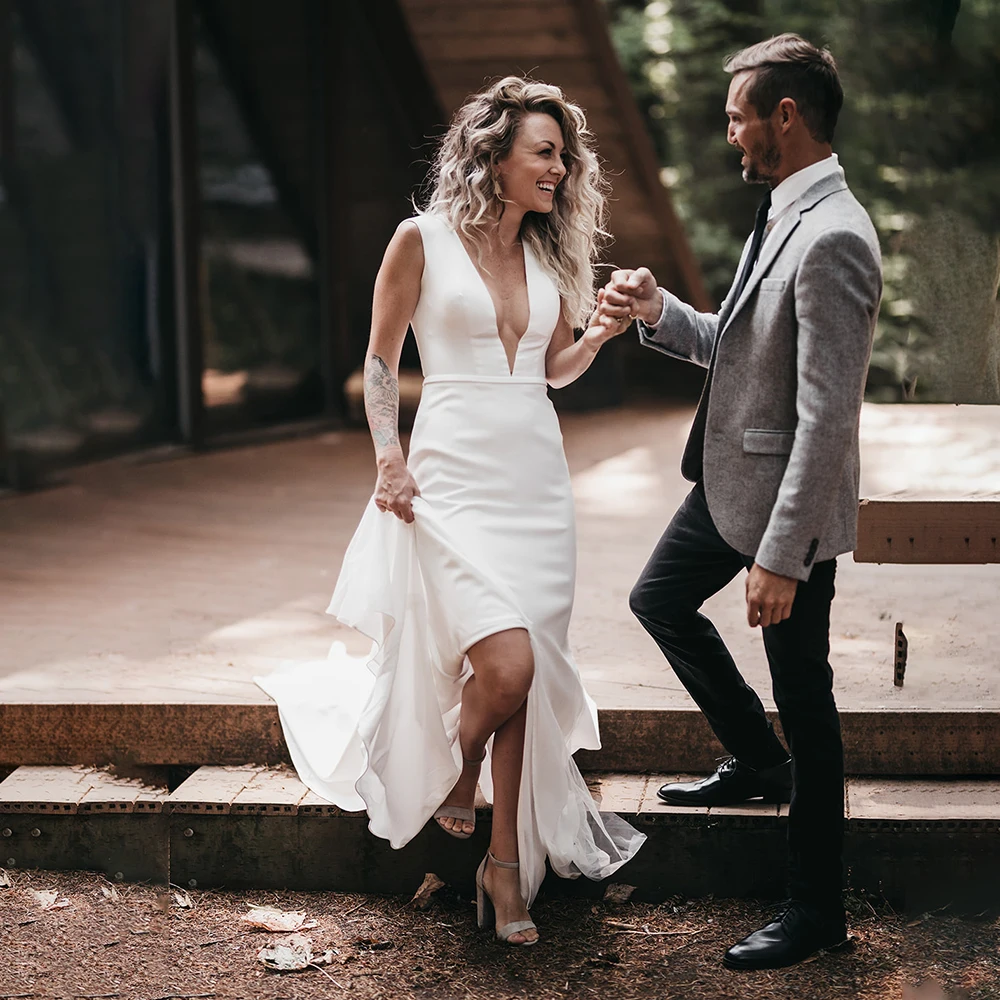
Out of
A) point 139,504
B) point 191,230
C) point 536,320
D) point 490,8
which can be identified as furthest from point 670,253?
point 536,320

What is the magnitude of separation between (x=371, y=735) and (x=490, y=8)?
212 inches

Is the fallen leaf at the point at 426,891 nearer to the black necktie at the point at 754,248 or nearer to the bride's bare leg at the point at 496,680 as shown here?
the bride's bare leg at the point at 496,680

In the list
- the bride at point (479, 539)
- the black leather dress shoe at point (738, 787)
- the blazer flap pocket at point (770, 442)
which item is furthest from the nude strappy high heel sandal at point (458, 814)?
the blazer flap pocket at point (770, 442)

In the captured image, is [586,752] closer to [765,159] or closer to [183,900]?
[183,900]

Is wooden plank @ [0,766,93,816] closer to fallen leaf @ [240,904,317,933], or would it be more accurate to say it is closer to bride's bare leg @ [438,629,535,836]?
fallen leaf @ [240,904,317,933]

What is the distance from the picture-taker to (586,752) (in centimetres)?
346

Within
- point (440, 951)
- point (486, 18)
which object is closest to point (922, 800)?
point (440, 951)

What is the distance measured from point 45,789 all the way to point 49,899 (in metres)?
0.29

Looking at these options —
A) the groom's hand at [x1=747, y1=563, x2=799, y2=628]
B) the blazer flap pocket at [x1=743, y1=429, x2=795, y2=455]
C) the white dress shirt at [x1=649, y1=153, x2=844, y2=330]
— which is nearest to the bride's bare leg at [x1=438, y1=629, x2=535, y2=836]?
the groom's hand at [x1=747, y1=563, x2=799, y2=628]

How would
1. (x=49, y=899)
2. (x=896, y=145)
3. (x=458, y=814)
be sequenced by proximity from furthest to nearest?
(x=896, y=145), (x=49, y=899), (x=458, y=814)

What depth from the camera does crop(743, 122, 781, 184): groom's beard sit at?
2650mm

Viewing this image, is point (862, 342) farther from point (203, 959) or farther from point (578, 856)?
point (203, 959)

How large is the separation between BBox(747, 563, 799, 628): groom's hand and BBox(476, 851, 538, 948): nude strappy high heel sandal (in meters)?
0.85

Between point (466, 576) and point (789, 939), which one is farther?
point (466, 576)
